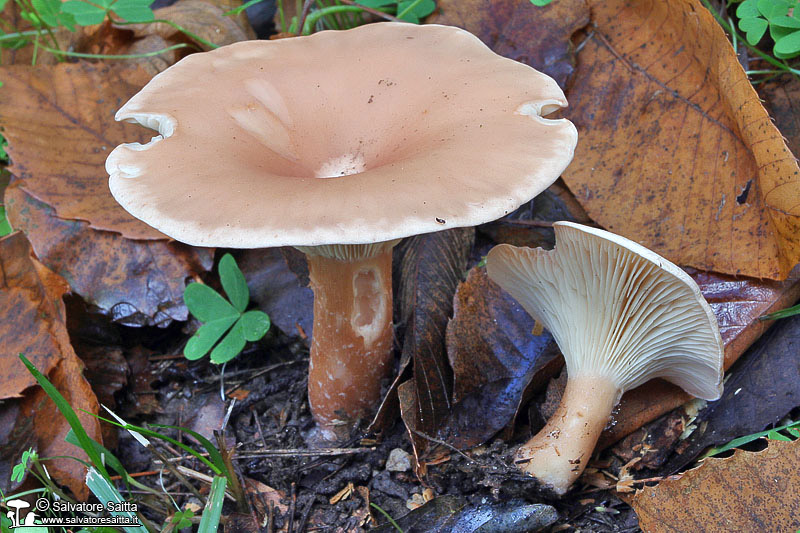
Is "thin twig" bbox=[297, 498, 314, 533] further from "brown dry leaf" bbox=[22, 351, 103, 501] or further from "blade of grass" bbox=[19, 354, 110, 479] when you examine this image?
"brown dry leaf" bbox=[22, 351, 103, 501]

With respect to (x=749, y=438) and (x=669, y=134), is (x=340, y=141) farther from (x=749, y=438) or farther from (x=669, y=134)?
(x=749, y=438)

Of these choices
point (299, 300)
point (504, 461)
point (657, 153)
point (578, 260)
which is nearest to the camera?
point (578, 260)

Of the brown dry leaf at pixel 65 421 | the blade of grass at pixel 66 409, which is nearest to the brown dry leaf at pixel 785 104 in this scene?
the blade of grass at pixel 66 409

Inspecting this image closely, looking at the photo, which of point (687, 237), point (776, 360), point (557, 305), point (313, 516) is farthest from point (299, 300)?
point (776, 360)

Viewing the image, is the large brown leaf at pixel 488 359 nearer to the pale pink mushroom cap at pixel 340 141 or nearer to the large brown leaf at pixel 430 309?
the large brown leaf at pixel 430 309

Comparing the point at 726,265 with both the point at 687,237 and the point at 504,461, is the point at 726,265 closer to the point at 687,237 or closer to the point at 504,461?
the point at 687,237
